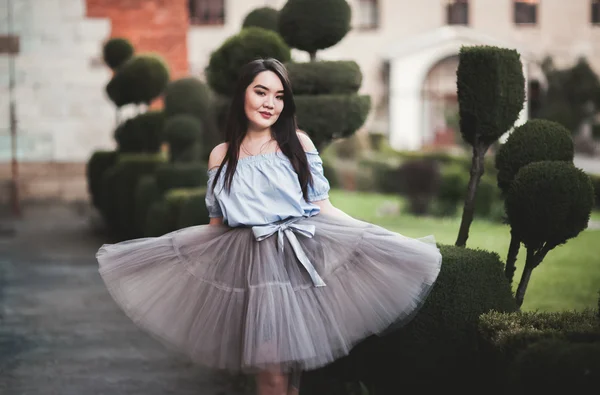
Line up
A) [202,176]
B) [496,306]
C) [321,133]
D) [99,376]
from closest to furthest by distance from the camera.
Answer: [496,306]
[99,376]
[321,133]
[202,176]

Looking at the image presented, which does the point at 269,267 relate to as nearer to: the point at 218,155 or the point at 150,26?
the point at 218,155

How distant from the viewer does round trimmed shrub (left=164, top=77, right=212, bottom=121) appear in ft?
36.8

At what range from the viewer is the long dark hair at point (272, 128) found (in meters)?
4.23

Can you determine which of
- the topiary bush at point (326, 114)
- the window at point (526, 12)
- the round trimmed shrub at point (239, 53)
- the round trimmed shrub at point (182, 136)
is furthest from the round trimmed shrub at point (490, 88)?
the window at point (526, 12)

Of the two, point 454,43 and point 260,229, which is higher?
point 454,43

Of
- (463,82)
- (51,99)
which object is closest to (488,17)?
(51,99)

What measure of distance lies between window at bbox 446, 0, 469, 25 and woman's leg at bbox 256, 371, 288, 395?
2982 centimetres

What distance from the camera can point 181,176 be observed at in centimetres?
1027

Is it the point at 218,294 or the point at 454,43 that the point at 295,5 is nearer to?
the point at 218,294

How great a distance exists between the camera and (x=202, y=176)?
404 inches

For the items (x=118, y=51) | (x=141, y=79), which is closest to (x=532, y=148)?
(x=141, y=79)

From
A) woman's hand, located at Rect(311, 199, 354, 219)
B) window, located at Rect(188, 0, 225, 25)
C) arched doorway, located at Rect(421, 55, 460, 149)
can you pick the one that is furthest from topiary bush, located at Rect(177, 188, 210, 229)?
window, located at Rect(188, 0, 225, 25)

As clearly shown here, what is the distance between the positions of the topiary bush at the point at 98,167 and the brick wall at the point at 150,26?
122 inches

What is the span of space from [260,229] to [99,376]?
2.16m
